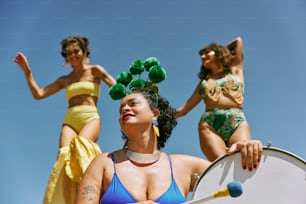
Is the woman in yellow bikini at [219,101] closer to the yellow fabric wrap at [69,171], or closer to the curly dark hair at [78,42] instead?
the yellow fabric wrap at [69,171]

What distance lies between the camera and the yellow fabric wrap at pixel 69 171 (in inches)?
158

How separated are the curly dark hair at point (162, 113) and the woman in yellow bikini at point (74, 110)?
1.38 meters

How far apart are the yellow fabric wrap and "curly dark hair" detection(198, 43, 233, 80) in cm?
120

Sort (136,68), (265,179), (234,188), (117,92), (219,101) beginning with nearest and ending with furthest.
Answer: (234,188)
(265,179)
(117,92)
(136,68)
(219,101)

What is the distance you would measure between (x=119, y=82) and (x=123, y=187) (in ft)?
3.27

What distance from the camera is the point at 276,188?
2.19m

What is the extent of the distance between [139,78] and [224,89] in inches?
55.2

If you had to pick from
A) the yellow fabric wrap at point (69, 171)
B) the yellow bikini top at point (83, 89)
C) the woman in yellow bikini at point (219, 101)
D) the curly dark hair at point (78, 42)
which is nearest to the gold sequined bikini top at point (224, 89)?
the woman in yellow bikini at point (219, 101)

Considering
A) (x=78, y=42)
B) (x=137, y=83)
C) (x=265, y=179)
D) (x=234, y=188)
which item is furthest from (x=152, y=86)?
(x=78, y=42)

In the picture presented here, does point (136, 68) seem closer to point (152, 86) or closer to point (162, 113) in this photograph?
point (152, 86)

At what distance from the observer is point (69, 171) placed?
4.05 m

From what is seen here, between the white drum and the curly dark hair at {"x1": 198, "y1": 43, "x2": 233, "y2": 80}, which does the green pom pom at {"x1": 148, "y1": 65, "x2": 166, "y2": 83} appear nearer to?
the white drum

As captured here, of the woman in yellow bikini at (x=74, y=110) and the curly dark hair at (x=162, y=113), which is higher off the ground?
the woman in yellow bikini at (x=74, y=110)

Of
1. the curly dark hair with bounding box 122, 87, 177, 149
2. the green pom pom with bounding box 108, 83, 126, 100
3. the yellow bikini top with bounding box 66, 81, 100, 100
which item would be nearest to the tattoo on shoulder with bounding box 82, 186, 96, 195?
the curly dark hair with bounding box 122, 87, 177, 149
